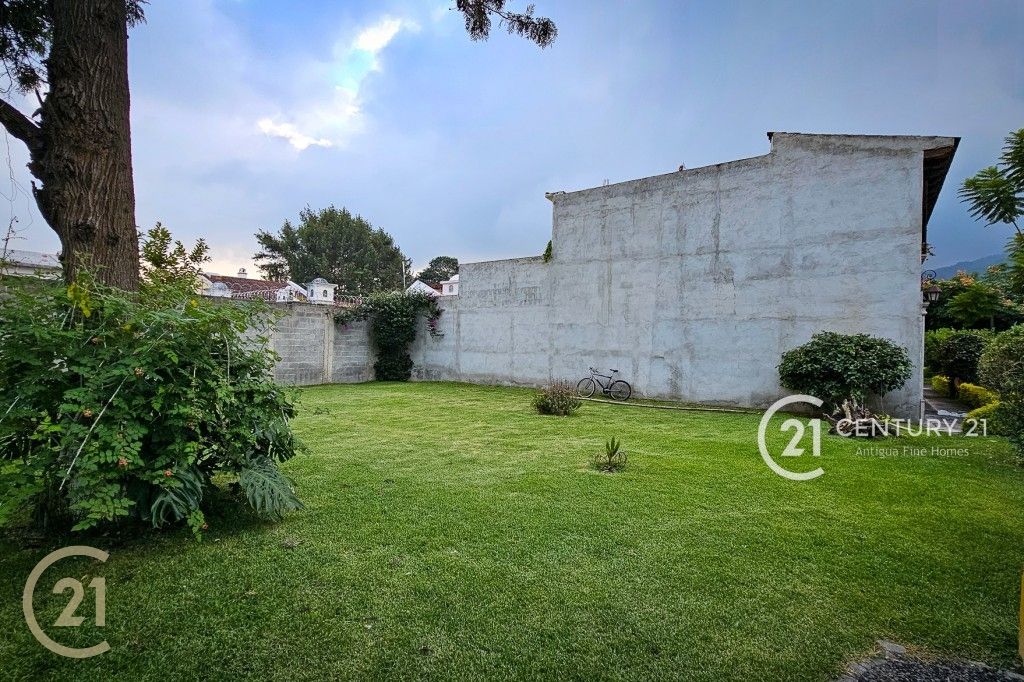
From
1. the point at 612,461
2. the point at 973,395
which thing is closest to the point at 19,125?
the point at 612,461

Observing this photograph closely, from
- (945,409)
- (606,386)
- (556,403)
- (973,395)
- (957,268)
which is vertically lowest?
(945,409)

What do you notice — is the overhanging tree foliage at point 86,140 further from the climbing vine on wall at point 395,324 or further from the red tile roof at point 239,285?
the red tile roof at point 239,285

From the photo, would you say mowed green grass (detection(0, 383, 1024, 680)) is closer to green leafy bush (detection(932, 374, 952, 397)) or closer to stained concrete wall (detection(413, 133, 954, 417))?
stained concrete wall (detection(413, 133, 954, 417))

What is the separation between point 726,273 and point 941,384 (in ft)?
28.0

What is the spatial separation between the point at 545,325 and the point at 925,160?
8.20m

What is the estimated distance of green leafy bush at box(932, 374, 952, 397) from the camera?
11.9 m

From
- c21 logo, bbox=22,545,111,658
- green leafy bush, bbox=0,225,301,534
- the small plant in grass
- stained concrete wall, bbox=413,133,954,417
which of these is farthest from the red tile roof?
the small plant in grass

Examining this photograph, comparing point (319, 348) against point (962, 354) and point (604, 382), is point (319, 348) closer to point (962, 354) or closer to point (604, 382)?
point (604, 382)

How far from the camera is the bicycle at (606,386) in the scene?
1060 centimetres

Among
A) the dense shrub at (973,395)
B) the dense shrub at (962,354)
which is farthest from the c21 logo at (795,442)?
the dense shrub at (962,354)

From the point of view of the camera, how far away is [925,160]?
7773mm

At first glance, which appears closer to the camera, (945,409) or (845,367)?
(845,367)

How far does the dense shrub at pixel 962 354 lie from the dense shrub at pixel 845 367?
4.97 meters

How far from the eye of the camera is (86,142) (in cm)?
294
